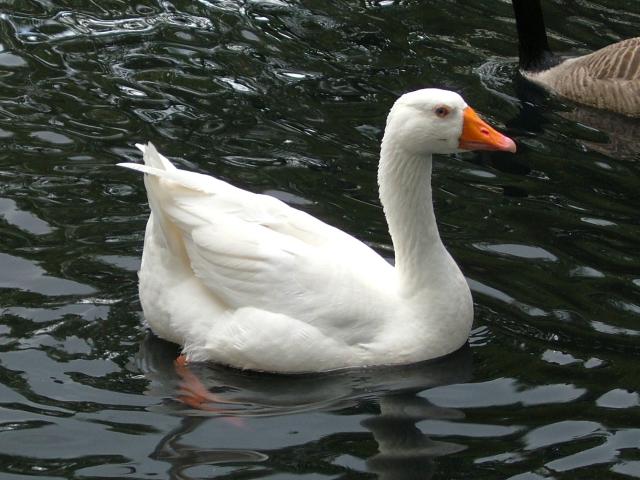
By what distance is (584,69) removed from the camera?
1299cm

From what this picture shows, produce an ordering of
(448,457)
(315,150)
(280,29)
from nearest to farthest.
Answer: (448,457) → (315,150) → (280,29)

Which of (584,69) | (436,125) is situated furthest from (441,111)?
(584,69)

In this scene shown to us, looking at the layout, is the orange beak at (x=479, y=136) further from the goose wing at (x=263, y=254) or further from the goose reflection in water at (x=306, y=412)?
the goose reflection in water at (x=306, y=412)

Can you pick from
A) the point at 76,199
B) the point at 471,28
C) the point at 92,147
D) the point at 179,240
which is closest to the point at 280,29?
the point at 471,28

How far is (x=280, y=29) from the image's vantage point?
1337 centimetres

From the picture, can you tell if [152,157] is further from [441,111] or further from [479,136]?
[479,136]

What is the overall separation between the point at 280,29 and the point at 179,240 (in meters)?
5.83

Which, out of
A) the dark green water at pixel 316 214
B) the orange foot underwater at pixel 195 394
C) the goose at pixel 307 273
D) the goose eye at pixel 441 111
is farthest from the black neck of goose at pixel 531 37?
Result: the orange foot underwater at pixel 195 394

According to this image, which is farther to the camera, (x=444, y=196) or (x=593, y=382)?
(x=444, y=196)

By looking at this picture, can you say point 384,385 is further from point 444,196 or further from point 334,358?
point 444,196

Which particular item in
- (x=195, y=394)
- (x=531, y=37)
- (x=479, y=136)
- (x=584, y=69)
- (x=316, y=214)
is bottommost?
(x=195, y=394)

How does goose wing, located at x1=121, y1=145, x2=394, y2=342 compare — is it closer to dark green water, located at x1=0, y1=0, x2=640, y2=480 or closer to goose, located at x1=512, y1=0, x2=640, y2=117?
dark green water, located at x1=0, y1=0, x2=640, y2=480

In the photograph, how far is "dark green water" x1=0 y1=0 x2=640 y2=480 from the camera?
700cm

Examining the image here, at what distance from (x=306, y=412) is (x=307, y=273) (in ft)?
2.74
